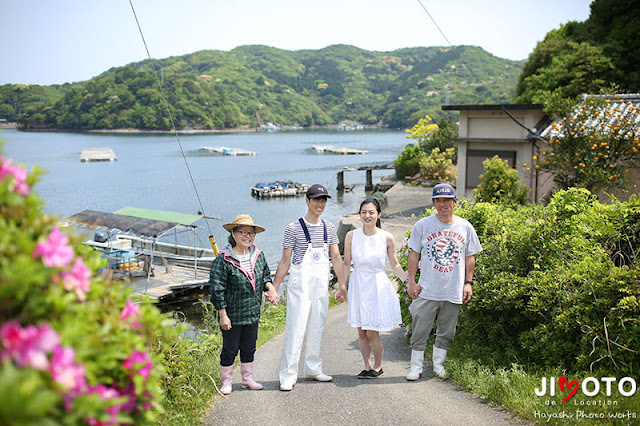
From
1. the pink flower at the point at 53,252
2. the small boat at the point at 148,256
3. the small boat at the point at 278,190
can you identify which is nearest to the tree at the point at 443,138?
the small boat at the point at 278,190

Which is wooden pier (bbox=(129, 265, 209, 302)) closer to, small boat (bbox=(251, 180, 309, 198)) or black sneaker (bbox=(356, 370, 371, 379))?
black sneaker (bbox=(356, 370, 371, 379))

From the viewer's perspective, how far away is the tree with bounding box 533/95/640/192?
51.3ft

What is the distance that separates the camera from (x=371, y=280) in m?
5.72

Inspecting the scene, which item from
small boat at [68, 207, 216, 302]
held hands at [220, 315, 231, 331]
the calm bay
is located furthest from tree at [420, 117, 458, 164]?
held hands at [220, 315, 231, 331]

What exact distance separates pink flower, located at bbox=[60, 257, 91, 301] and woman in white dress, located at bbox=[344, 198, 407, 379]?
367 centimetres

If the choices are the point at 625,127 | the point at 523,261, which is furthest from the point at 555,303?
the point at 625,127

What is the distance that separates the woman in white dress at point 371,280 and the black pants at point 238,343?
1086 millimetres

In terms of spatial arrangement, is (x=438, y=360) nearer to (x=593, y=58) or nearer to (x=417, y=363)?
(x=417, y=363)

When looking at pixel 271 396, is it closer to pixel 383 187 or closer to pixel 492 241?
pixel 492 241

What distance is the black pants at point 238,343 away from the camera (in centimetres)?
550

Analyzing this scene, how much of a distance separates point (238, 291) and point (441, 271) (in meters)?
2.13

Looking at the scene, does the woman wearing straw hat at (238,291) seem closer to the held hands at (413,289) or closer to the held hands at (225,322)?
the held hands at (225,322)

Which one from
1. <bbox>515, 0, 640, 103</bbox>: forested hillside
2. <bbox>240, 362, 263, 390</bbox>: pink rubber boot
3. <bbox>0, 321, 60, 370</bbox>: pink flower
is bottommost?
<bbox>240, 362, 263, 390</bbox>: pink rubber boot

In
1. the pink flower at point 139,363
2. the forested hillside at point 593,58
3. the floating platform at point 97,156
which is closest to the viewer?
the pink flower at point 139,363
